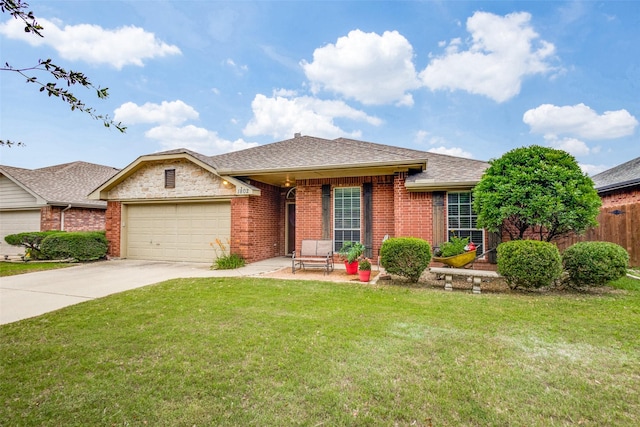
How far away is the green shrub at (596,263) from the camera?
593 cm

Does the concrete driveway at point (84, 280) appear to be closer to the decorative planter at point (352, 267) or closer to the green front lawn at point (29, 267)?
the green front lawn at point (29, 267)


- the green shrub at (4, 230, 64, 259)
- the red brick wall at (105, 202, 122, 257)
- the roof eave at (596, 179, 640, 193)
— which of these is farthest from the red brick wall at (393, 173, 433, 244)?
the green shrub at (4, 230, 64, 259)

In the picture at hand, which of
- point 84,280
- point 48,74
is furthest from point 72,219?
point 48,74

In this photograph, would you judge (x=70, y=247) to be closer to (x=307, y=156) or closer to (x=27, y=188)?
(x=27, y=188)

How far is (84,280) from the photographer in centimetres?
747

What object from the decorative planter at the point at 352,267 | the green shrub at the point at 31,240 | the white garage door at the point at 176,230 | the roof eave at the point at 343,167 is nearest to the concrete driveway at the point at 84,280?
the white garage door at the point at 176,230

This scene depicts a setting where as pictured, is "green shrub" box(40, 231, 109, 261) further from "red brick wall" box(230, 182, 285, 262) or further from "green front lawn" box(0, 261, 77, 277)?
"red brick wall" box(230, 182, 285, 262)


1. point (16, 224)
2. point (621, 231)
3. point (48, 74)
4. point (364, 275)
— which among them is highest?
point (48, 74)

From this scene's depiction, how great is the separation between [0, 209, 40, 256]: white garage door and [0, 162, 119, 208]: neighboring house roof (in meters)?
1.08

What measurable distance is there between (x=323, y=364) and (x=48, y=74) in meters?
3.19

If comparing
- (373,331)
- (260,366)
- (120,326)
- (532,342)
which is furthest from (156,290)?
(532,342)

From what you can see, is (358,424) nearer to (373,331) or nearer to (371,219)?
(373,331)

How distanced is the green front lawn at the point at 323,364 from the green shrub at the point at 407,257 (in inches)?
62.0

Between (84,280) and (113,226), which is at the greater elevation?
(113,226)
